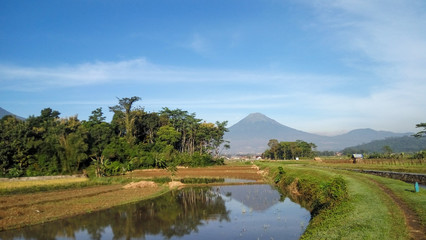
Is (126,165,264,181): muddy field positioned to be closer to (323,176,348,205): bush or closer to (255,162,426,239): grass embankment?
(323,176,348,205): bush

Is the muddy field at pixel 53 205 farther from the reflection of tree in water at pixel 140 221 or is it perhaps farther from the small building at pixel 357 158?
the small building at pixel 357 158

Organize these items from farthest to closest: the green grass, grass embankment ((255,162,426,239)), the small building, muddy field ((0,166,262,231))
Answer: the small building, the green grass, muddy field ((0,166,262,231)), grass embankment ((255,162,426,239))

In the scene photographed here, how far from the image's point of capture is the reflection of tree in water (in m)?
14.7

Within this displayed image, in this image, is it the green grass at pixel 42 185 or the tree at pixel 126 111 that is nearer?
the green grass at pixel 42 185

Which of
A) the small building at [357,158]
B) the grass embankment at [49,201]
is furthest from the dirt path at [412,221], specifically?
the small building at [357,158]

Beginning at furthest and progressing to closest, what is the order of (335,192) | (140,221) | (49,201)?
(49,201) < (140,221) < (335,192)

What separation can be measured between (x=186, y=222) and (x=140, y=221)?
8.87ft

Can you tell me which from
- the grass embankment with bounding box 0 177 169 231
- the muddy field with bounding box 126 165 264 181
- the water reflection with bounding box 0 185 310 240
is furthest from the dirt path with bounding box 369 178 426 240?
the muddy field with bounding box 126 165 264 181

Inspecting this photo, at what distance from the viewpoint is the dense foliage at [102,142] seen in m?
40.7

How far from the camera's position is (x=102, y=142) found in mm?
54969

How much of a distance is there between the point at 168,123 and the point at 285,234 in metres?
60.9

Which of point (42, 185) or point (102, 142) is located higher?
point (102, 142)

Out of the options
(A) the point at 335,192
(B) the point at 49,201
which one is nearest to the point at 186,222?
(A) the point at 335,192

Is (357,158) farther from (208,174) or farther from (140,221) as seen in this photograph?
(140,221)
